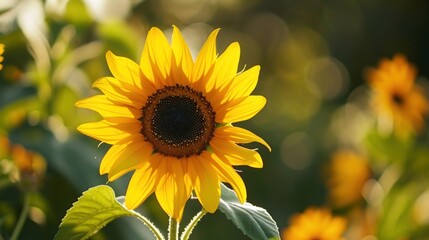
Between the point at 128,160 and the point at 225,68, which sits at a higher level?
the point at 225,68

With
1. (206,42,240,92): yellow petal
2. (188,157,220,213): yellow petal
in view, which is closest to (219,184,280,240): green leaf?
(188,157,220,213): yellow petal

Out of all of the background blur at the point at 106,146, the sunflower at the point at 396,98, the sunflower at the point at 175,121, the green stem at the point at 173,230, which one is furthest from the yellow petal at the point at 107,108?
the sunflower at the point at 396,98

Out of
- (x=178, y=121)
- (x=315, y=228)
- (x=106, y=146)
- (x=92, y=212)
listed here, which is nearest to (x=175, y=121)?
(x=178, y=121)

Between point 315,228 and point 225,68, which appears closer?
point 225,68

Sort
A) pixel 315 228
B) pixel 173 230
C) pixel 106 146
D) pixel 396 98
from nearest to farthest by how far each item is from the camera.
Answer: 1. pixel 173 230
2. pixel 315 228
3. pixel 106 146
4. pixel 396 98

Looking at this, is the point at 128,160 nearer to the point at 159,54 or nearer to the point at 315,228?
the point at 159,54

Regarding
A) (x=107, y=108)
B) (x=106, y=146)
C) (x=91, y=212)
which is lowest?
(x=106, y=146)

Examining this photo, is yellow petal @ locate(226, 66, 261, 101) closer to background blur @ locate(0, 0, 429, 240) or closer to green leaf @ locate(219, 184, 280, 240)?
green leaf @ locate(219, 184, 280, 240)
